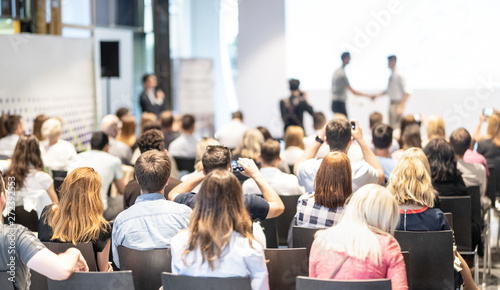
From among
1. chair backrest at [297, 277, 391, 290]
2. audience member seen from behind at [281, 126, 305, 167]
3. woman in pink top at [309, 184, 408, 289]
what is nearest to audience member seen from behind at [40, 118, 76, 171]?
audience member seen from behind at [281, 126, 305, 167]

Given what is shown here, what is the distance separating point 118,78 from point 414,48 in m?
5.09

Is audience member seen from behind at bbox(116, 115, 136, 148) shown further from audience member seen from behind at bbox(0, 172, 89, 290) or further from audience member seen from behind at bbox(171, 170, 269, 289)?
audience member seen from behind at bbox(171, 170, 269, 289)

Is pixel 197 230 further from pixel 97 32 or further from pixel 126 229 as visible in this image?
pixel 97 32

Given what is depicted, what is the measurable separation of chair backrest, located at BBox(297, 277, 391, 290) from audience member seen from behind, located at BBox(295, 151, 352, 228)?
3.06ft

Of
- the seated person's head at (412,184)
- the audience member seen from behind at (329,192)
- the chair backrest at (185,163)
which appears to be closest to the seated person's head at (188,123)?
the chair backrest at (185,163)

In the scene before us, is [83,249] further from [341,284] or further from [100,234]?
[341,284]

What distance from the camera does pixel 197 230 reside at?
Answer: 2.45 m

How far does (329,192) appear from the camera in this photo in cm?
325

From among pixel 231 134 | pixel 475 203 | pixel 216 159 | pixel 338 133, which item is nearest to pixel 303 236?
pixel 216 159

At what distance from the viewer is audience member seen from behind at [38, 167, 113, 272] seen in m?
2.98

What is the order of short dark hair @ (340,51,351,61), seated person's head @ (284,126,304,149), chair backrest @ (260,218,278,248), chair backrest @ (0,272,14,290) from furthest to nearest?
short dark hair @ (340,51,351,61)
seated person's head @ (284,126,304,149)
chair backrest @ (260,218,278,248)
chair backrest @ (0,272,14,290)

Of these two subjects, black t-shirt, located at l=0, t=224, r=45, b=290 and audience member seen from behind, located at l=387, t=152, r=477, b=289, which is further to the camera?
audience member seen from behind, located at l=387, t=152, r=477, b=289

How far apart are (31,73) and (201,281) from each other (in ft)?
21.1

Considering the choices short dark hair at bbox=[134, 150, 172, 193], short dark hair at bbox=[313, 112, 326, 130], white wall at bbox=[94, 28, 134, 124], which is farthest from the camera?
white wall at bbox=[94, 28, 134, 124]
